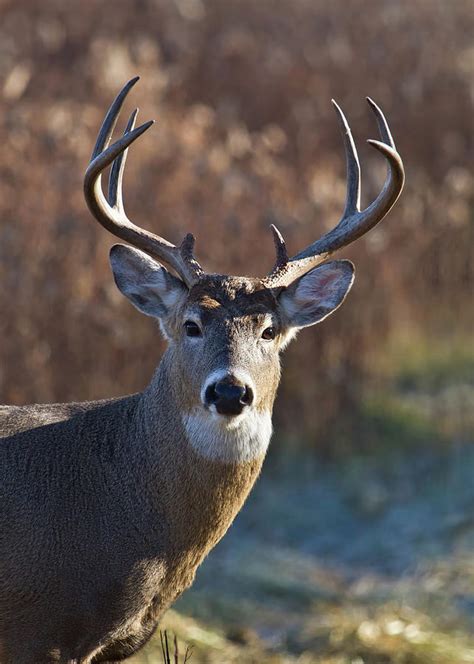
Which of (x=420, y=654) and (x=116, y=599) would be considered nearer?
(x=116, y=599)

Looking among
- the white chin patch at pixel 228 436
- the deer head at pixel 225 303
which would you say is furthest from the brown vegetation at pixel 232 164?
the white chin patch at pixel 228 436

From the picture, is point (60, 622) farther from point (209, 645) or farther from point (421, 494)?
point (421, 494)

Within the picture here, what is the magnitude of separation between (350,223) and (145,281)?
1.01 metres

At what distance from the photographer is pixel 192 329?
19.0ft

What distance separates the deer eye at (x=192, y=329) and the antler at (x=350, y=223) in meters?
0.46

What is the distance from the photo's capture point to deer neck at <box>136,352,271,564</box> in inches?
223

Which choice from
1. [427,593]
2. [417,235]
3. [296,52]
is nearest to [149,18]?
[296,52]

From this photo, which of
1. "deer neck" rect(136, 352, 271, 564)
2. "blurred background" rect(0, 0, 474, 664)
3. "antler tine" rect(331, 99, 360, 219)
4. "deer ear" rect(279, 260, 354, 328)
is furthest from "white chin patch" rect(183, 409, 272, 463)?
"blurred background" rect(0, 0, 474, 664)

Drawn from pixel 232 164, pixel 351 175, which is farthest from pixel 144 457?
pixel 232 164

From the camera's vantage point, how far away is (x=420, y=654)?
8727mm

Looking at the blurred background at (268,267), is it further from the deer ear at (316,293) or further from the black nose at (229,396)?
the black nose at (229,396)

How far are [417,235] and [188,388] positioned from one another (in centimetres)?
825

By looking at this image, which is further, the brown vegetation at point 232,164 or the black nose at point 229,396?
the brown vegetation at point 232,164

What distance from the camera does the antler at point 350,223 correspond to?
6.03 metres
